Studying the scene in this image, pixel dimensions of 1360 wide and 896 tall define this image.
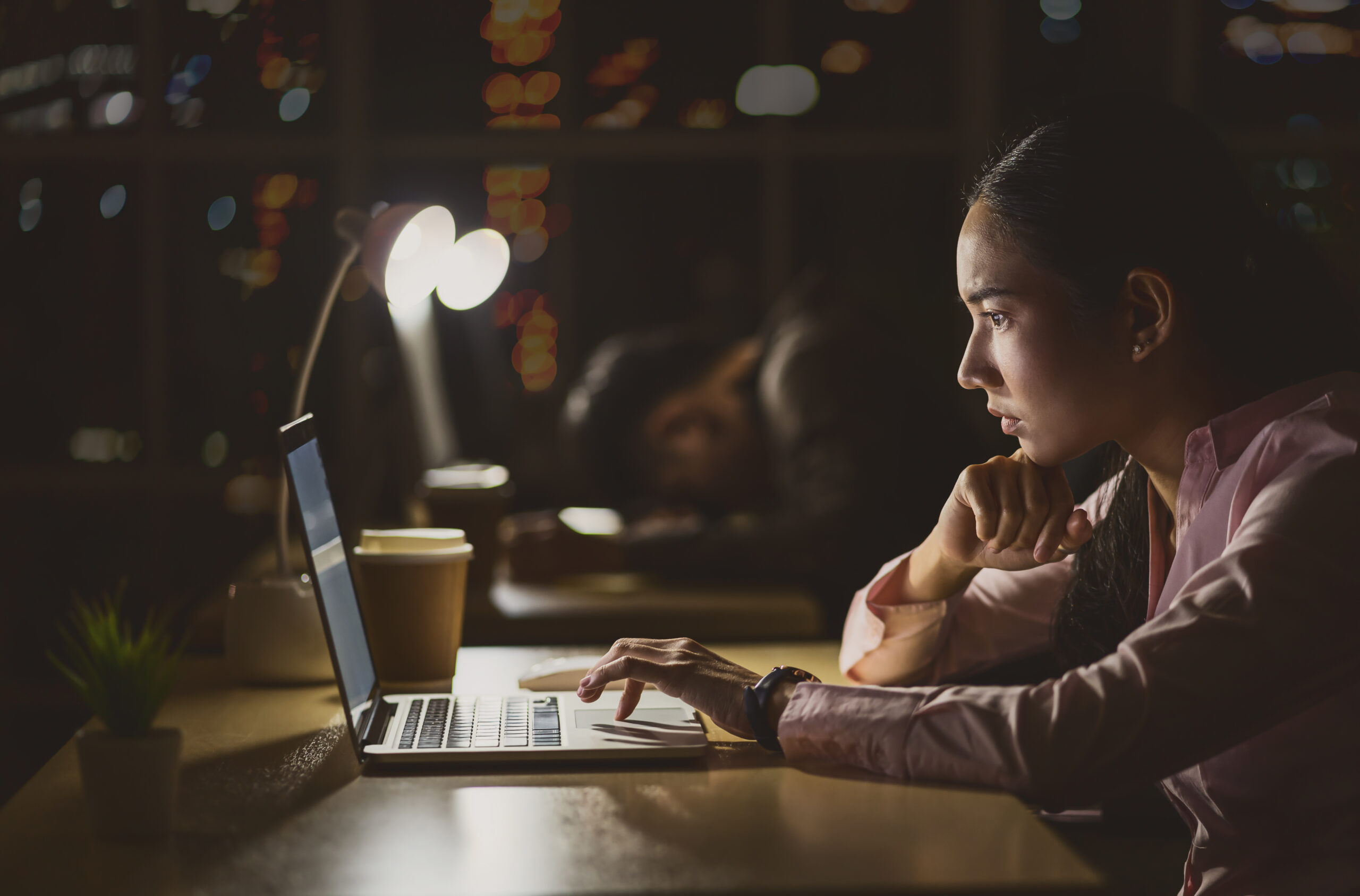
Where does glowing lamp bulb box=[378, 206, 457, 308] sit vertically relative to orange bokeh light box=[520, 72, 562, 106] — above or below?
below

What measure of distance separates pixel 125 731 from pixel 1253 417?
0.96 meters

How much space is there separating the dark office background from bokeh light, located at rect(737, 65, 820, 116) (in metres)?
0.04

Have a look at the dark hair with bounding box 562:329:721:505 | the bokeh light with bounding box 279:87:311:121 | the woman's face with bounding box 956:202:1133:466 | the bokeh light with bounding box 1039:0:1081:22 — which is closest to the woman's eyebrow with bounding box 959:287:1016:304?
the woman's face with bounding box 956:202:1133:466

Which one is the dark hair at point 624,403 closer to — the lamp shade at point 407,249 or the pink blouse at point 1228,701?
the lamp shade at point 407,249

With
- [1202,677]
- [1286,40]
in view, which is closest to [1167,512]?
[1202,677]

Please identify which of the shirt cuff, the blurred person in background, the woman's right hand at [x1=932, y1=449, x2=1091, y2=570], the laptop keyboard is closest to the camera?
the shirt cuff

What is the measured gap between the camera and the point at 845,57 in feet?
15.0

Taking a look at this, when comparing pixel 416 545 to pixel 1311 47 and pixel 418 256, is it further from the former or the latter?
pixel 1311 47

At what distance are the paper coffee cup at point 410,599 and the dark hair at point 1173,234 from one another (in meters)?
0.71

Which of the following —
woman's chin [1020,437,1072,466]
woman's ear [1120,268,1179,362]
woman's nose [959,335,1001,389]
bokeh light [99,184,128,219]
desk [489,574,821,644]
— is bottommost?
desk [489,574,821,644]

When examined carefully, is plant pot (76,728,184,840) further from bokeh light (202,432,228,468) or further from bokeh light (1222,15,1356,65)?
bokeh light (1222,15,1356,65)

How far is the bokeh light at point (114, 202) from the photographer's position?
14.4ft

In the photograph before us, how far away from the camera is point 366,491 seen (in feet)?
11.6

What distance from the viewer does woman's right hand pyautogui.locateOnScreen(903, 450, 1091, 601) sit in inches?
48.1
